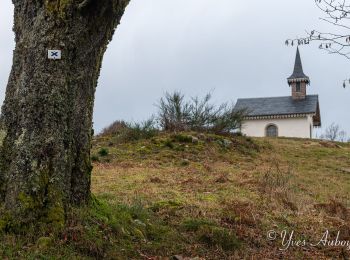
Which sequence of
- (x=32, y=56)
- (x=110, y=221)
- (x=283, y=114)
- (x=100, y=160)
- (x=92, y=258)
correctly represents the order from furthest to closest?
(x=283, y=114), (x=100, y=160), (x=110, y=221), (x=32, y=56), (x=92, y=258)

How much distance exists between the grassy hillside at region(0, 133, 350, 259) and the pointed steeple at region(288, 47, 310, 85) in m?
42.1

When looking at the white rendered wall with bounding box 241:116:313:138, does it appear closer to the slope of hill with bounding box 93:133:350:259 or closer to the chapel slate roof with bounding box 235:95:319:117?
the chapel slate roof with bounding box 235:95:319:117

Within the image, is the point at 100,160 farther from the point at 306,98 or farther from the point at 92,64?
the point at 306,98

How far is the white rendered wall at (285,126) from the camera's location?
50547 millimetres

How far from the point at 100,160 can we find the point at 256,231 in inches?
360

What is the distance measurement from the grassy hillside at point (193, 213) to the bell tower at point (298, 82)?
3993 cm

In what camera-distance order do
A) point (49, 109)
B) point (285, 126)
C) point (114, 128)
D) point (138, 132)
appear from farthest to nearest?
point (285, 126)
point (114, 128)
point (138, 132)
point (49, 109)

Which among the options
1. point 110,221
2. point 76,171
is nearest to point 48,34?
point 76,171

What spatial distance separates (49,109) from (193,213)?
10.2 feet

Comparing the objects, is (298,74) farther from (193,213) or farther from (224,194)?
(193,213)

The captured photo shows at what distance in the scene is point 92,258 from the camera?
5156 millimetres

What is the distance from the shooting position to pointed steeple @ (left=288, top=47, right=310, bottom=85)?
57.3m

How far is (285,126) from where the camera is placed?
51188 millimetres
